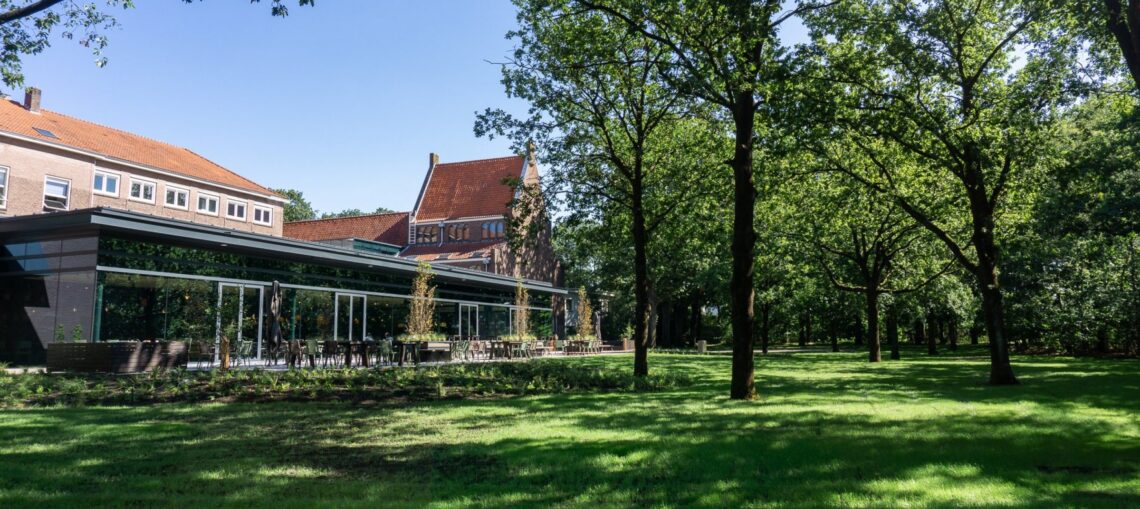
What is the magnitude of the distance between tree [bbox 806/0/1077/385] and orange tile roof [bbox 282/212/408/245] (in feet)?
132

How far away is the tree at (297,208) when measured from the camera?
93875mm

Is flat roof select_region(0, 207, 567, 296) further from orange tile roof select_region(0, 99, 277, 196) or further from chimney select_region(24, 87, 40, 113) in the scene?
chimney select_region(24, 87, 40, 113)

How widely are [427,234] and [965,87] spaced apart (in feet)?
130

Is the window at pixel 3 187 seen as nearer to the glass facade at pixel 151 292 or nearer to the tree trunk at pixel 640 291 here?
the glass facade at pixel 151 292

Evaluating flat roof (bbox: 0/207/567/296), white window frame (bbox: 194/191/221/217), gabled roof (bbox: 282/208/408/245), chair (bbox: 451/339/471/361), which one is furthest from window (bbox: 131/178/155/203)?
chair (bbox: 451/339/471/361)

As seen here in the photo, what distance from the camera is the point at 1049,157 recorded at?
57.8ft

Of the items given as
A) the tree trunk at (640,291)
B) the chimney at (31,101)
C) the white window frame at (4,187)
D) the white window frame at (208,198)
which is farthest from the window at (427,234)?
the tree trunk at (640,291)

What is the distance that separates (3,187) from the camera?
99.7ft

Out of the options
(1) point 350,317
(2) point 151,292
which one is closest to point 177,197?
(1) point 350,317

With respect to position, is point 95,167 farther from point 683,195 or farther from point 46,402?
point 683,195

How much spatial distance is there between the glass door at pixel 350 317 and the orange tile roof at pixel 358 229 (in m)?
24.6

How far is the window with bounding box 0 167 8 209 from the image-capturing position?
30109 millimetres

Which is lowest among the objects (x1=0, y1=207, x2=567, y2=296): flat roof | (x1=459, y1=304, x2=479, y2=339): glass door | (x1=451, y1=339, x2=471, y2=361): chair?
(x1=451, y1=339, x2=471, y2=361): chair

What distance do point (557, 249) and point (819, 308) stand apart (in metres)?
20.6
